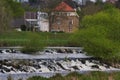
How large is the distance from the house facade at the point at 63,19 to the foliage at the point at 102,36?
109 feet

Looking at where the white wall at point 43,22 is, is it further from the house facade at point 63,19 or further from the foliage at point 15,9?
the foliage at point 15,9

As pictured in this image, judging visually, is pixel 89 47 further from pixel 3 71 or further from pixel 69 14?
pixel 69 14

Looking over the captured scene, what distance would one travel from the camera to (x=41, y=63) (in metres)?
40.2

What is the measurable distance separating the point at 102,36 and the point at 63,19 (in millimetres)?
38031

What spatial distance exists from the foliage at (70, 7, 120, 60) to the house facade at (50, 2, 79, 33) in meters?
33.1

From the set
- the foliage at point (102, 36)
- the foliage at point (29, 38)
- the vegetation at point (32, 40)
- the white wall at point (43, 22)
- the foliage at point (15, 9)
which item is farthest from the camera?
the white wall at point (43, 22)

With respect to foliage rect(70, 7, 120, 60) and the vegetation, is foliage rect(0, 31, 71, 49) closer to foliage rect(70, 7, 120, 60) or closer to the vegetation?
the vegetation

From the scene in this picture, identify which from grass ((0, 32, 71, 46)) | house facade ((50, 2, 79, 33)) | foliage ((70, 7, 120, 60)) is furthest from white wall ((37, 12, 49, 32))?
foliage ((70, 7, 120, 60))

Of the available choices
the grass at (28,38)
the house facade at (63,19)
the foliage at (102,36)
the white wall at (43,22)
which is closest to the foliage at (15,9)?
the white wall at (43,22)

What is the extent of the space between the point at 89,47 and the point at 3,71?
37.6ft

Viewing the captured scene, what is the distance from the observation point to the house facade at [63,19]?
260 ft

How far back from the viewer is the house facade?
79250 millimetres

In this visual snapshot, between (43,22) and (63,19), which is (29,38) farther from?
(43,22)

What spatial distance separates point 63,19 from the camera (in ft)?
269
